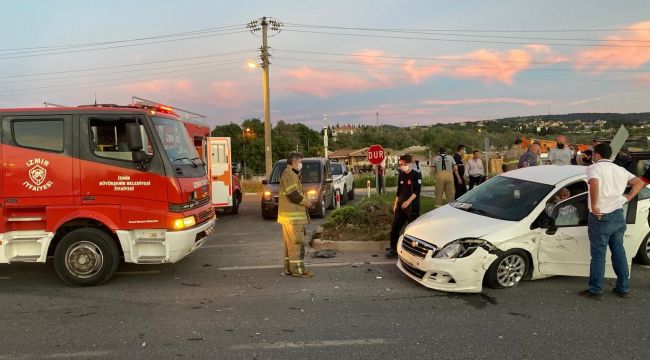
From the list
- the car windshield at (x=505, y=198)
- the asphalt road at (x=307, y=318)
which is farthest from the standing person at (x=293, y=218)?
the car windshield at (x=505, y=198)

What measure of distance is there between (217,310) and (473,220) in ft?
10.7

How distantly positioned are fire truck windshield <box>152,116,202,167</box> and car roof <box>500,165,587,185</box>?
185 inches

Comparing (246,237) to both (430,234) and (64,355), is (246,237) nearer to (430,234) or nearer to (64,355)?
(430,234)

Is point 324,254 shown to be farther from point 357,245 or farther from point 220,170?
point 220,170

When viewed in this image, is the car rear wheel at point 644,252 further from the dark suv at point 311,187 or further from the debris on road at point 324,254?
the dark suv at point 311,187

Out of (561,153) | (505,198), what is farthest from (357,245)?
(561,153)

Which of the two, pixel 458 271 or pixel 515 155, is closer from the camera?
pixel 458 271

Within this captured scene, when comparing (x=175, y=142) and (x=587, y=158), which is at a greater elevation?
(x=175, y=142)

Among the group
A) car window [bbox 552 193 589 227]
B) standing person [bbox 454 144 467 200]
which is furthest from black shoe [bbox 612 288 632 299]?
standing person [bbox 454 144 467 200]

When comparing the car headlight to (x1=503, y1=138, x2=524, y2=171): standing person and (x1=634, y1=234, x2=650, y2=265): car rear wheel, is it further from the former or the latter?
(x1=503, y1=138, x2=524, y2=171): standing person

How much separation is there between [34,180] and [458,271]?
5.38 m

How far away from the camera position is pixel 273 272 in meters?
6.59

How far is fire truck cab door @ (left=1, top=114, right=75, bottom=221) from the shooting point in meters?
5.79

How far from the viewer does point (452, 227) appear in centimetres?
555
